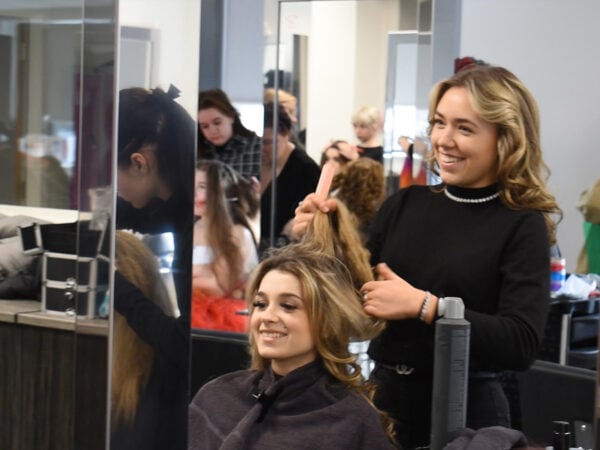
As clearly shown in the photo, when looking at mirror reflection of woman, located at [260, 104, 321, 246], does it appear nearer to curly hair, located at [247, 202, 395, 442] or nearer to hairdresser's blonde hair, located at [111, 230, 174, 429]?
curly hair, located at [247, 202, 395, 442]

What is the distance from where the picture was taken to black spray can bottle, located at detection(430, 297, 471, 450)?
1.20m

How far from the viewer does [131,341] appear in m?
1.40

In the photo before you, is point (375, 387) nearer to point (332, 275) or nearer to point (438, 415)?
point (332, 275)

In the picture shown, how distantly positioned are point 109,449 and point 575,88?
3.45 m

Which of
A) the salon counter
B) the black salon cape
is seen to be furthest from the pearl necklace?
the salon counter

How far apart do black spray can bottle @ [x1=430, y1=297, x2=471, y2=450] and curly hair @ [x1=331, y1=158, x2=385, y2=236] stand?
2889mm

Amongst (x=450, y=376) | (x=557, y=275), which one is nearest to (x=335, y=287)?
(x=450, y=376)

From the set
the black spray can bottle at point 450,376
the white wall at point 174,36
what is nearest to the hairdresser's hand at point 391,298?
the black spray can bottle at point 450,376

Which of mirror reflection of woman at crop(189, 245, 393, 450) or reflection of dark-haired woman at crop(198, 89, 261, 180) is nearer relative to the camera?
mirror reflection of woman at crop(189, 245, 393, 450)

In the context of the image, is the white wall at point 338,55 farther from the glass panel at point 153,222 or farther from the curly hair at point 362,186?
the glass panel at point 153,222

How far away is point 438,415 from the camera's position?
4.01ft

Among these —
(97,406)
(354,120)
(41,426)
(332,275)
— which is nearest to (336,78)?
(354,120)

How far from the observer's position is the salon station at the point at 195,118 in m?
1.37

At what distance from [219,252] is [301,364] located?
5.76ft
